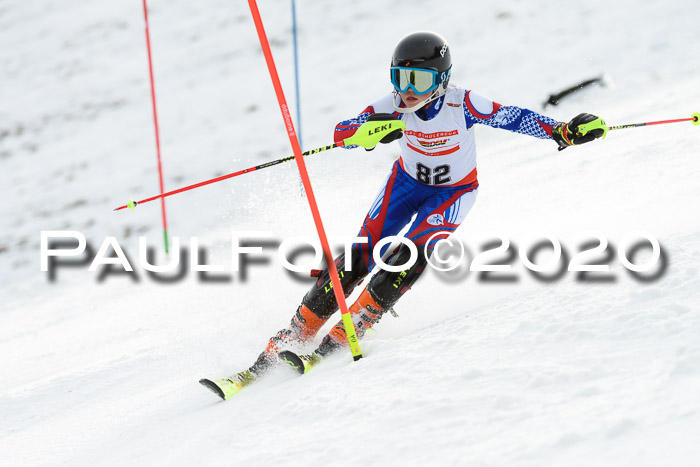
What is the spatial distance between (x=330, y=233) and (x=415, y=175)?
252 centimetres

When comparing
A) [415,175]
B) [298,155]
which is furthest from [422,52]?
[298,155]

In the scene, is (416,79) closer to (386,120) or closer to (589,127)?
(386,120)

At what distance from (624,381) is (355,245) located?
76.8 inches

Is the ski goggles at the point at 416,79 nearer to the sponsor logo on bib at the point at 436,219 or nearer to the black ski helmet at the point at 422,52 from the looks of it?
the black ski helmet at the point at 422,52

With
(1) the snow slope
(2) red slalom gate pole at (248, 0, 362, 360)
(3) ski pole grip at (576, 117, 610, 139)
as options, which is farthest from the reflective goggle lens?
(1) the snow slope

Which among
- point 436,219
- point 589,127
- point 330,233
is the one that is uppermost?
point 589,127

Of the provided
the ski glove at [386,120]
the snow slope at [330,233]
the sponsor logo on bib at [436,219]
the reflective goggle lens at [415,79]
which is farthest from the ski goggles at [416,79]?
the snow slope at [330,233]

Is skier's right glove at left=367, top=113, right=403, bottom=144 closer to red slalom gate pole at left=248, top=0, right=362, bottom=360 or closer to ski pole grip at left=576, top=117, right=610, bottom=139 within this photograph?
red slalom gate pole at left=248, top=0, right=362, bottom=360

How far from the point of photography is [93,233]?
27.6 ft

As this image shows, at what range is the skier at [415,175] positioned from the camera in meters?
3.55

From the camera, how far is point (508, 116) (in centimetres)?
372

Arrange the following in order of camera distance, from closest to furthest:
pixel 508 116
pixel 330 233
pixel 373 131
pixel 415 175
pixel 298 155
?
pixel 298 155, pixel 373 131, pixel 508 116, pixel 415 175, pixel 330 233

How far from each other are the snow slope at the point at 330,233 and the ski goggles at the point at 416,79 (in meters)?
1.20

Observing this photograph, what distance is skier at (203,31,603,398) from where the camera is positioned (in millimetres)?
3555
